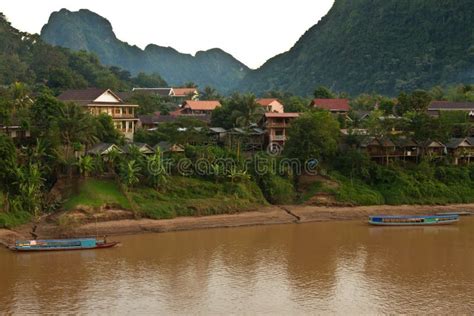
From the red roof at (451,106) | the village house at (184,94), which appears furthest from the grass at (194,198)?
the village house at (184,94)

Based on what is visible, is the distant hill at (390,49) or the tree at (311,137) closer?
the tree at (311,137)

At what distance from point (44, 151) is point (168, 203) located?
959 centimetres

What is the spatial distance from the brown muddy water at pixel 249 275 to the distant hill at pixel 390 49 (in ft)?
282

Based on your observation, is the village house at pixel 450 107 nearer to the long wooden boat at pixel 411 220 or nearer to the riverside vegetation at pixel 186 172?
the riverside vegetation at pixel 186 172

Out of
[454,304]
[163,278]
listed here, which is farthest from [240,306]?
[454,304]

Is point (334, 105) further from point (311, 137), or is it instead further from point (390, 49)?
point (390, 49)

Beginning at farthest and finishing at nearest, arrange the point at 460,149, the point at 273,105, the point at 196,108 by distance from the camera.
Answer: the point at 196,108
the point at 273,105
the point at 460,149

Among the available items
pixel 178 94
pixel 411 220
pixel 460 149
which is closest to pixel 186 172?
pixel 411 220

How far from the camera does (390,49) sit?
12738 cm

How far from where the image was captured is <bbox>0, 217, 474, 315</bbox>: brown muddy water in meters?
24.8

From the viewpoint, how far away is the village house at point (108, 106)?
2079 inches

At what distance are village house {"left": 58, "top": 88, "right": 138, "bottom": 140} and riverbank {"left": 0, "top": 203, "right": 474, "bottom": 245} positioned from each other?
1603 centimetres

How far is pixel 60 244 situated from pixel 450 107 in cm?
4913

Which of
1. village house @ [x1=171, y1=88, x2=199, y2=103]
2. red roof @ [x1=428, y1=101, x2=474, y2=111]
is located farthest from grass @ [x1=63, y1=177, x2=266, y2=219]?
village house @ [x1=171, y1=88, x2=199, y2=103]
